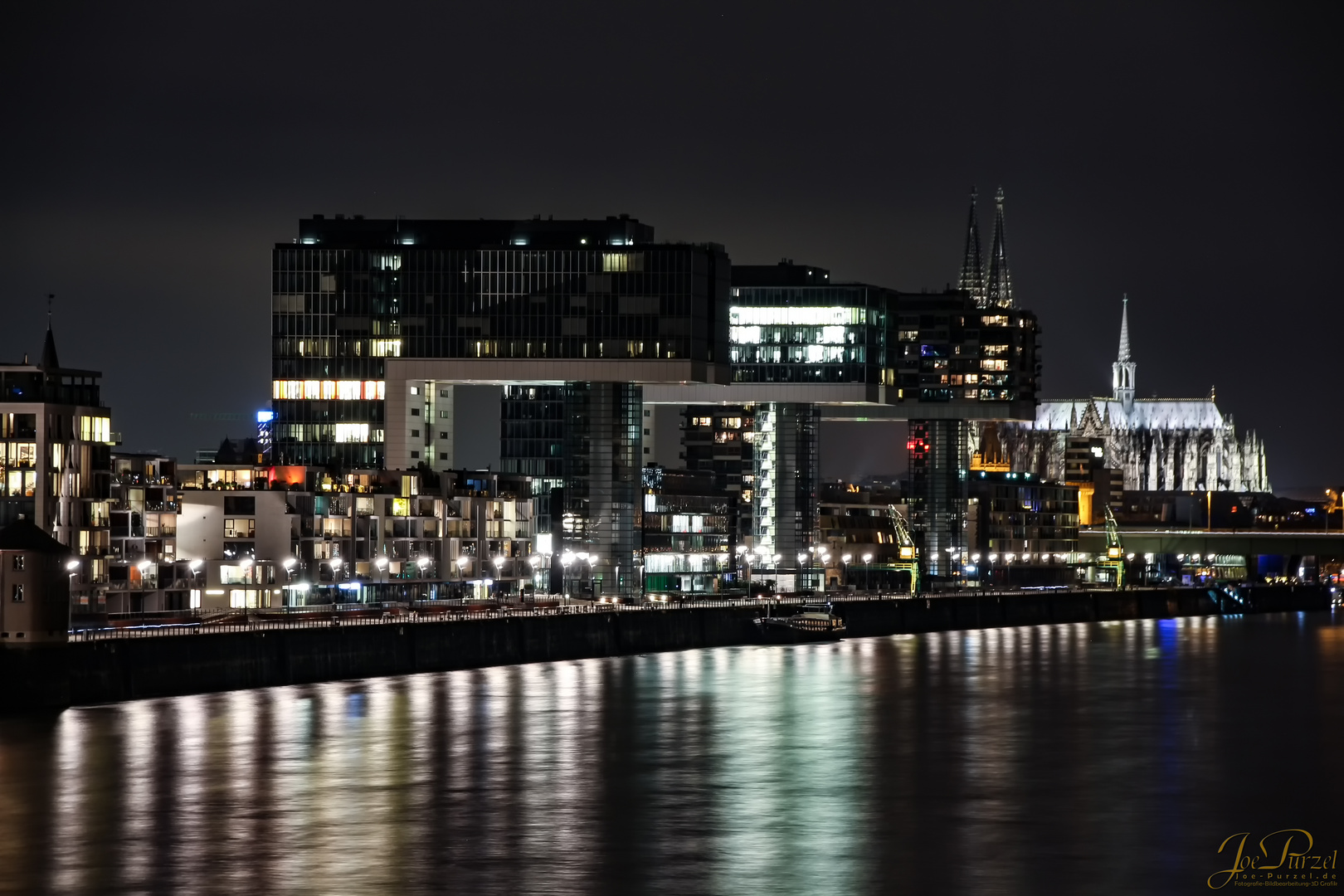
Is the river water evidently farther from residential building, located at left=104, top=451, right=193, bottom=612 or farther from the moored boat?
the moored boat

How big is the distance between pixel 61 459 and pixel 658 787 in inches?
2748

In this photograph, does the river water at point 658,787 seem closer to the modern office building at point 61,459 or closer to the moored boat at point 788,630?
the modern office building at point 61,459

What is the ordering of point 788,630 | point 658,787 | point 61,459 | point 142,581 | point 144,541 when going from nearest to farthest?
point 658,787 → point 61,459 → point 142,581 → point 144,541 → point 788,630

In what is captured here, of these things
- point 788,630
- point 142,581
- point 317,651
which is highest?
point 142,581

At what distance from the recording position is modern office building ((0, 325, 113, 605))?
480ft

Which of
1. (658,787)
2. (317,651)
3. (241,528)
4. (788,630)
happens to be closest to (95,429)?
(317,651)

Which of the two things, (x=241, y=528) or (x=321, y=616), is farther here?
(x=241, y=528)

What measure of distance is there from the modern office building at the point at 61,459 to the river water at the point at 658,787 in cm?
2484

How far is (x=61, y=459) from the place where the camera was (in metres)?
148

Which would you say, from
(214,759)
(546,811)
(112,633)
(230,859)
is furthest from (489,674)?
(230,859)

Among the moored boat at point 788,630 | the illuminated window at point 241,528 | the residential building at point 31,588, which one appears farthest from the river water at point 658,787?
the moored boat at point 788,630

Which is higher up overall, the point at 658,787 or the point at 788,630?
the point at 788,630
